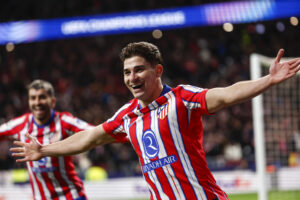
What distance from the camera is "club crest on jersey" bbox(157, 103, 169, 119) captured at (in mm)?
3182

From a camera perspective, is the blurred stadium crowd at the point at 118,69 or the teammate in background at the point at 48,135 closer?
the teammate in background at the point at 48,135

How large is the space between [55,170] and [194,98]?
257 centimetres

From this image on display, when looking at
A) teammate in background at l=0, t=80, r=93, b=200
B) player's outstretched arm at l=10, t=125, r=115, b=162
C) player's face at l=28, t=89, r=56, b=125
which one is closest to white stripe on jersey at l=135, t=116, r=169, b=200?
player's outstretched arm at l=10, t=125, r=115, b=162

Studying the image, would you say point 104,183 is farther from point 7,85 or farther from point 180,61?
point 7,85

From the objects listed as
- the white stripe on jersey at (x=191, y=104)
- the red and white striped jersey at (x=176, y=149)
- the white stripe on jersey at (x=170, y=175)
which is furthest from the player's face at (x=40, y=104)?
the white stripe on jersey at (x=191, y=104)

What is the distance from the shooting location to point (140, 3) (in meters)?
18.2

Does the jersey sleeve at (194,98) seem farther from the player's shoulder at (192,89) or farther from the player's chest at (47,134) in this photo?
the player's chest at (47,134)

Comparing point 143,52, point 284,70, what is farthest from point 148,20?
point 284,70

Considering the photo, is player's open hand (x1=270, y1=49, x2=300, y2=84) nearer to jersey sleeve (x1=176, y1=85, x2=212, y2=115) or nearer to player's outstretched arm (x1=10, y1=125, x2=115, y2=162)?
jersey sleeve (x1=176, y1=85, x2=212, y2=115)

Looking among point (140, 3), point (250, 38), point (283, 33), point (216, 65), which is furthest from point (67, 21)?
point (283, 33)

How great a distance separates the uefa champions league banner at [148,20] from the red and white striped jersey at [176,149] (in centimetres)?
1226

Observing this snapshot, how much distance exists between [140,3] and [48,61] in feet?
17.7

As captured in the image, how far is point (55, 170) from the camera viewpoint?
5.05 m

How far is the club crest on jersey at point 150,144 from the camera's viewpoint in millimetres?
3211
